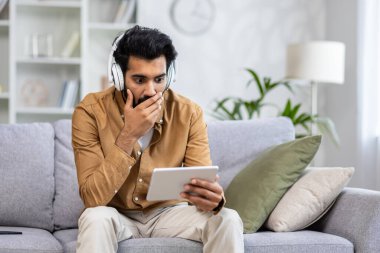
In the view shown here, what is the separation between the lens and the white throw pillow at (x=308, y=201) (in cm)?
257

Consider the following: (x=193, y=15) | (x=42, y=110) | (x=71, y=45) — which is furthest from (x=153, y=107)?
(x=193, y=15)

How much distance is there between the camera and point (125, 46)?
2.35 metres

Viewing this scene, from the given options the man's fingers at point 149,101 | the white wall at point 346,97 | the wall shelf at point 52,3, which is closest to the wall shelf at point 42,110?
the wall shelf at point 52,3

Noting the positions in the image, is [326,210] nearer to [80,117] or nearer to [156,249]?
[156,249]

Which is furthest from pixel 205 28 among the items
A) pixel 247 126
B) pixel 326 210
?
pixel 326 210

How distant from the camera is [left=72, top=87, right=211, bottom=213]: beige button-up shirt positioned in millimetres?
2219

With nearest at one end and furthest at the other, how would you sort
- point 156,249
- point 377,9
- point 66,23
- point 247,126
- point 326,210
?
point 156,249
point 326,210
point 247,126
point 377,9
point 66,23

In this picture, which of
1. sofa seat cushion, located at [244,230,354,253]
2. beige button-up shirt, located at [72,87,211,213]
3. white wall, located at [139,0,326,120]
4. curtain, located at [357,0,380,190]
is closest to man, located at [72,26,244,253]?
beige button-up shirt, located at [72,87,211,213]

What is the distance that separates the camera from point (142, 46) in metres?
2.33

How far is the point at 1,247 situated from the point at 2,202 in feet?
1.29

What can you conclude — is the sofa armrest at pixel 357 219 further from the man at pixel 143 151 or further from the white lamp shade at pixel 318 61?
the white lamp shade at pixel 318 61

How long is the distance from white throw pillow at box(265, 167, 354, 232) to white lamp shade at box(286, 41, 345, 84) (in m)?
1.89

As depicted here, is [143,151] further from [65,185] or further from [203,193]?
[65,185]

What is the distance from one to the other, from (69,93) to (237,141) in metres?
2.31
